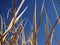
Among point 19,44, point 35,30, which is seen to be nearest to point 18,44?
point 19,44

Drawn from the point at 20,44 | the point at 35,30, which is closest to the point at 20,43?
the point at 20,44

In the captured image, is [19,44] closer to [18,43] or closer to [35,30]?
[18,43]

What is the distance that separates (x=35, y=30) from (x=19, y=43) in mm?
360

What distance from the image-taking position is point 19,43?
29.9 inches

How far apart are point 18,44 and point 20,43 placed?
0.03 m

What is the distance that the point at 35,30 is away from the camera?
0.42 meters

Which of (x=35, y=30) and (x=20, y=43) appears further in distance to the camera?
(x=20, y=43)

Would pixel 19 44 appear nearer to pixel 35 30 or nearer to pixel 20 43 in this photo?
pixel 20 43

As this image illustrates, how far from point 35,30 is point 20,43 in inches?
15.0

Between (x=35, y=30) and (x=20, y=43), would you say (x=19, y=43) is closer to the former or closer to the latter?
(x=20, y=43)

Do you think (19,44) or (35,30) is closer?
(35,30)

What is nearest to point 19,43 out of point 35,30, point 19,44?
point 19,44

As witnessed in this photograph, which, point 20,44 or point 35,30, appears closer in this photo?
point 35,30

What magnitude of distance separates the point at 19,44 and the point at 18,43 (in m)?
0.02
